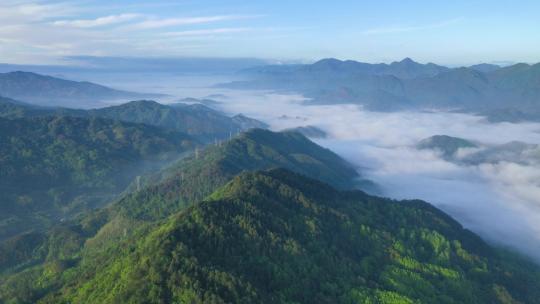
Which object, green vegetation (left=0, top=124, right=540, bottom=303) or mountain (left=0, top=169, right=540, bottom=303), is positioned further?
green vegetation (left=0, top=124, right=540, bottom=303)

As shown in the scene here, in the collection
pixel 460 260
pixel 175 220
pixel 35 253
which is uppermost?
pixel 175 220

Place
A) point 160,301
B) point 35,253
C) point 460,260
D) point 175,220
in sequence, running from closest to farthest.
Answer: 1. point 160,301
2. point 175,220
3. point 460,260
4. point 35,253

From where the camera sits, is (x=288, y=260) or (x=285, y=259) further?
(x=288, y=260)

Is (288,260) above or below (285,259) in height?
below

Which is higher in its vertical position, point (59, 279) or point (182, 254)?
point (182, 254)

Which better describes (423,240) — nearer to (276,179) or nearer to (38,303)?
(276,179)

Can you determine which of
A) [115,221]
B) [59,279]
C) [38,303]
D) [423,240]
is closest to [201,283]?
[38,303]

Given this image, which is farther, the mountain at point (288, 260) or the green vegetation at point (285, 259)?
the green vegetation at point (285, 259)

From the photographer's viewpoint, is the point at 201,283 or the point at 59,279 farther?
the point at 59,279
